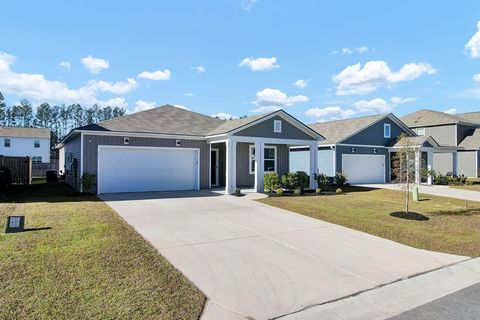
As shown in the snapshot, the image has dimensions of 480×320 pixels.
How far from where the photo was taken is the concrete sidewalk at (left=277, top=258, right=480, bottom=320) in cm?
385

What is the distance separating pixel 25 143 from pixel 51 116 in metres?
→ 29.8

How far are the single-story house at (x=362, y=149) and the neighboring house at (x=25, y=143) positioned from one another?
3539 centimetres

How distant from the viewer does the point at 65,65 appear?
17.5 m

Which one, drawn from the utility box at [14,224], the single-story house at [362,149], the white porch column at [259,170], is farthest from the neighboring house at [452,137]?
the utility box at [14,224]

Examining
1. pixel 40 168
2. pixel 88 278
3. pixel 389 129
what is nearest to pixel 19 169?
pixel 40 168

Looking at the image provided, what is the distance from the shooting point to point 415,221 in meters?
9.52

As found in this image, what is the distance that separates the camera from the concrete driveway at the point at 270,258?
4.25 m

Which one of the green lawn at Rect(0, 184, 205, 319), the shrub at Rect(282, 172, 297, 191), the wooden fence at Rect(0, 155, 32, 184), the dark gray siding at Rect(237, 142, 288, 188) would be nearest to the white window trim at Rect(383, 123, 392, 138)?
the dark gray siding at Rect(237, 142, 288, 188)

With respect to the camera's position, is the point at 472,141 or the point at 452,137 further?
the point at 452,137

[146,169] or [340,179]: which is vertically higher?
[146,169]

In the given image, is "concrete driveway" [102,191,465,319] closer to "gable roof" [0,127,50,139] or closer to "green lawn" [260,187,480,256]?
"green lawn" [260,187,480,256]

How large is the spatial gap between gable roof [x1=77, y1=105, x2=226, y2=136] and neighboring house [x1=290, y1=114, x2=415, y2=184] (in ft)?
27.3

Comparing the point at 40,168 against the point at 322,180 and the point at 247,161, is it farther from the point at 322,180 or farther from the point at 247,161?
the point at 322,180

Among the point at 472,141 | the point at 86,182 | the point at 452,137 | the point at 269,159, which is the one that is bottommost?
the point at 86,182
